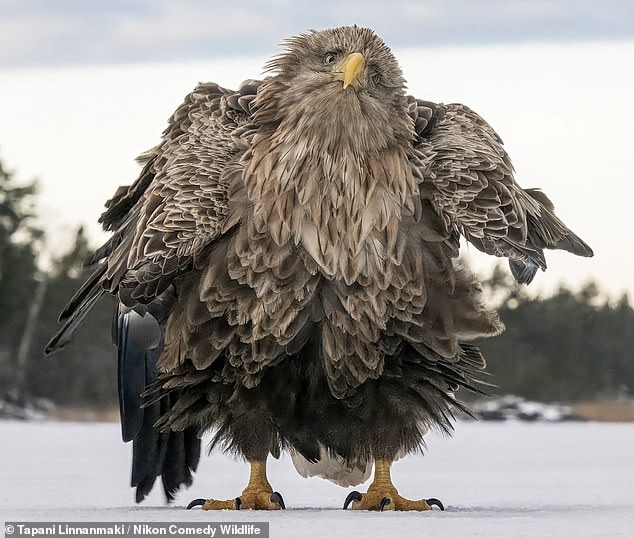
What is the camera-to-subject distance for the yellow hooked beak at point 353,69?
6746mm

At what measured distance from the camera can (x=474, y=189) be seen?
23.6ft

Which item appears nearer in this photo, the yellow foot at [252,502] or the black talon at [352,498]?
the yellow foot at [252,502]

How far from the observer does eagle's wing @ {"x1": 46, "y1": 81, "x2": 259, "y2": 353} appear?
277 inches

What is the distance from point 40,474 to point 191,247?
3.77 m

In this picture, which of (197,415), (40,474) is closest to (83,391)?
(40,474)

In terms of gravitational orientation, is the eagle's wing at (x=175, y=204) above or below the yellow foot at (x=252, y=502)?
above

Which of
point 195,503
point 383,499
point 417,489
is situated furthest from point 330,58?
point 417,489

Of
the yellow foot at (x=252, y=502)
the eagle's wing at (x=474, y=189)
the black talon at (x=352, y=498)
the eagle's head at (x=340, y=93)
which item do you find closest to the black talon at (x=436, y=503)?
the black talon at (x=352, y=498)

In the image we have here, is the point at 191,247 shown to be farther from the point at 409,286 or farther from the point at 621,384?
the point at 621,384

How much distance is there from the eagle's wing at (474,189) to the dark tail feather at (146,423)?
202cm

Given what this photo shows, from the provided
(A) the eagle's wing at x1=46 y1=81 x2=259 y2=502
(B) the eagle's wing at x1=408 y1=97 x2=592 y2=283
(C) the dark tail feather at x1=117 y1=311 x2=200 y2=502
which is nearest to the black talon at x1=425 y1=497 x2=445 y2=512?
(B) the eagle's wing at x1=408 y1=97 x2=592 y2=283

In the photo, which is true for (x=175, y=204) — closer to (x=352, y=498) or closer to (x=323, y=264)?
(x=323, y=264)

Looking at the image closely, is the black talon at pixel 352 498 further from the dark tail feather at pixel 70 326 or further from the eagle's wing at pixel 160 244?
the dark tail feather at pixel 70 326

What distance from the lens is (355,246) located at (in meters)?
6.93
